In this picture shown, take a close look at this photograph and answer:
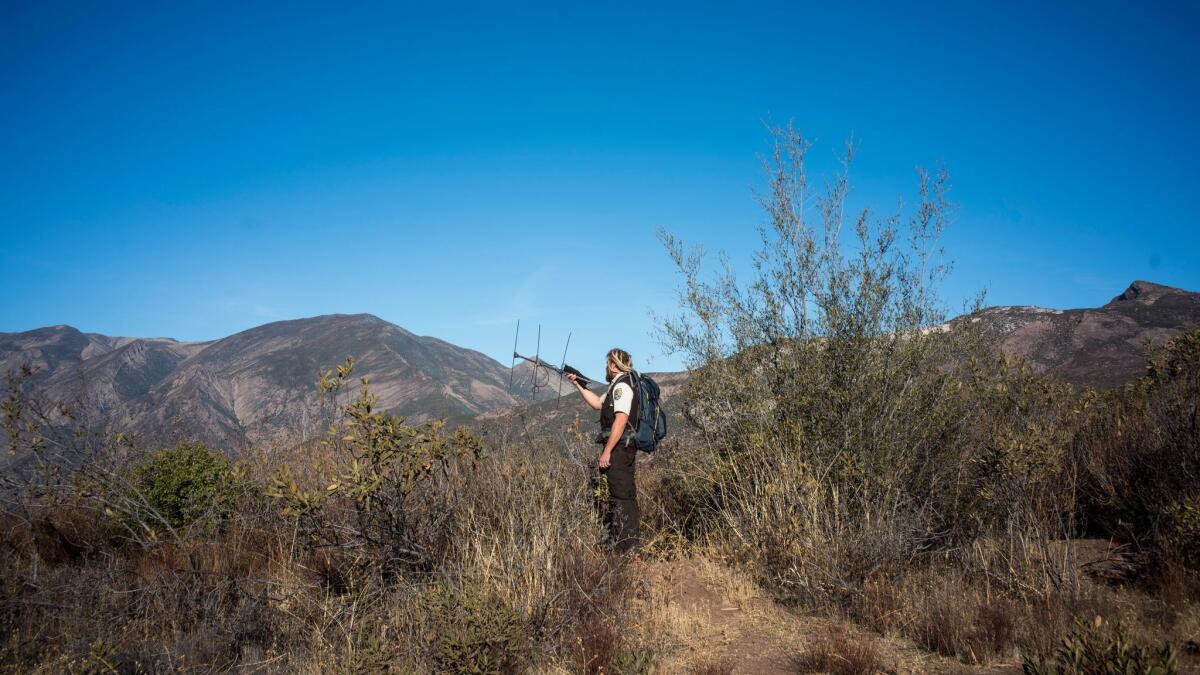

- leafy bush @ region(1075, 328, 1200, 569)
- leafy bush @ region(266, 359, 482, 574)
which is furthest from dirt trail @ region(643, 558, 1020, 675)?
leafy bush @ region(1075, 328, 1200, 569)

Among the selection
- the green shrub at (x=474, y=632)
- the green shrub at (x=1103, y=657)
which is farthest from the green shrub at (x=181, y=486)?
the green shrub at (x=1103, y=657)

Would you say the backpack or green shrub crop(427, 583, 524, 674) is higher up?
the backpack

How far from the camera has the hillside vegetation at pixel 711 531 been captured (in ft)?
12.5

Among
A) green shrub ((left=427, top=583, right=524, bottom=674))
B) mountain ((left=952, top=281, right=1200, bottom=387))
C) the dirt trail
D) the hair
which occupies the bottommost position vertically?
the dirt trail

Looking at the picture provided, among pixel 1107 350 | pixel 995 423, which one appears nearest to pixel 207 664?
pixel 995 423

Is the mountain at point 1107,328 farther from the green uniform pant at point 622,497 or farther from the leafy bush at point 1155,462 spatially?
the green uniform pant at point 622,497

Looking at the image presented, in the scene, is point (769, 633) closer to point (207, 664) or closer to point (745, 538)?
point (745, 538)

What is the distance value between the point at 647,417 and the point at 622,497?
30.8 inches

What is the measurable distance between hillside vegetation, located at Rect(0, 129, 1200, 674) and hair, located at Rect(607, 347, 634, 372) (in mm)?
953

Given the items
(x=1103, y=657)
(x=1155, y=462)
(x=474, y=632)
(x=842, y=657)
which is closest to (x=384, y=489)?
(x=474, y=632)

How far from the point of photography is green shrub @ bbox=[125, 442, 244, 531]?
6.13 meters

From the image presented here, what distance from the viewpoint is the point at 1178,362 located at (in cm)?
596

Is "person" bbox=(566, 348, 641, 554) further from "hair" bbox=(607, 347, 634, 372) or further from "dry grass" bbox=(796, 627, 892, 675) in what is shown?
"dry grass" bbox=(796, 627, 892, 675)

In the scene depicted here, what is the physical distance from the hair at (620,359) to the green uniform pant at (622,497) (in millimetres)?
755
